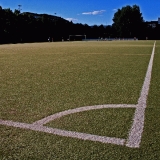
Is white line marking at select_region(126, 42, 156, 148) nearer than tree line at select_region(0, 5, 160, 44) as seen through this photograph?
Yes

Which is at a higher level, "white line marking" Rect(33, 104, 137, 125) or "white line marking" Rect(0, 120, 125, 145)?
"white line marking" Rect(0, 120, 125, 145)

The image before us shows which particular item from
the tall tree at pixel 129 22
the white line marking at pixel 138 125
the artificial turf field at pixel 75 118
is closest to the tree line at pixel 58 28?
the tall tree at pixel 129 22

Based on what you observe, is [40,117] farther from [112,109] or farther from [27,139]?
[112,109]

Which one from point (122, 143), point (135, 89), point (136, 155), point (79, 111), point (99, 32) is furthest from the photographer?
point (99, 32)

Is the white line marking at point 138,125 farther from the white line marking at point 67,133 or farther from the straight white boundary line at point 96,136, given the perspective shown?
the white line marking at point 67,133

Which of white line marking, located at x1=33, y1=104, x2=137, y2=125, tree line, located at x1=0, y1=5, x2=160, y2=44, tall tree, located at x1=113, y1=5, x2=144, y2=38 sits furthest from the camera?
tall tree, located at x1=113, y1=5, x2=144, y2=38

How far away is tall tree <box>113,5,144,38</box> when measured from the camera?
10784 centimetres

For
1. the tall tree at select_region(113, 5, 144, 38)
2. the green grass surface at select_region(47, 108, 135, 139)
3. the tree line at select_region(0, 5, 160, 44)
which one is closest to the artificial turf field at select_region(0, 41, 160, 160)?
the green grass surface at select_region(47, 108, 135, 139)

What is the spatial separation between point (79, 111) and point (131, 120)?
0.72 metres

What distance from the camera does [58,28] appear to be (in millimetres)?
91250

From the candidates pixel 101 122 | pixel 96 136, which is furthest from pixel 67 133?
pixel 101 122

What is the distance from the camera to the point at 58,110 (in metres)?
3.58

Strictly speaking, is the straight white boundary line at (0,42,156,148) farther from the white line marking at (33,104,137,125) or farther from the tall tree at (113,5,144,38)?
the tall tree at (113,5,144,38)

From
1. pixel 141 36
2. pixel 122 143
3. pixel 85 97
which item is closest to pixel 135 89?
pixel 85 97
